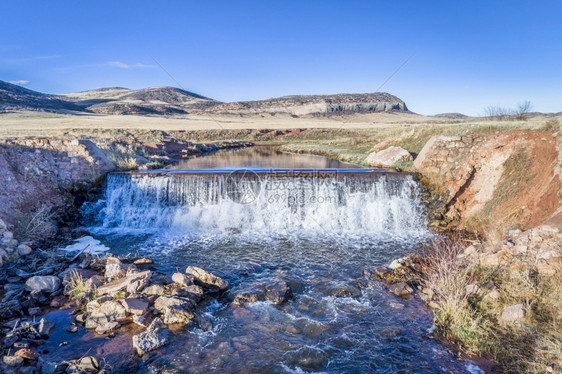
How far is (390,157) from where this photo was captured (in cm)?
1994

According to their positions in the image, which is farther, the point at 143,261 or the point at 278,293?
the point at 143,261

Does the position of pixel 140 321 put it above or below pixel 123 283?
below

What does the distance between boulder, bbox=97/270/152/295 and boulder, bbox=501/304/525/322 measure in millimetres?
7305

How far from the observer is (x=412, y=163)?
1794cm

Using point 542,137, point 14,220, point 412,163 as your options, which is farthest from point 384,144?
point 14,220

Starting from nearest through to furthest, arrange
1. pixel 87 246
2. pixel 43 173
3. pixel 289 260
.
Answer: pixel 289 260, pixel 87 246, pixel 43 173

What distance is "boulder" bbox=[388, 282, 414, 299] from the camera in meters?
7.64

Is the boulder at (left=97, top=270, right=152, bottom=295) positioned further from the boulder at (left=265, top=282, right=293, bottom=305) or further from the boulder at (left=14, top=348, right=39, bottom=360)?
the boulder at (left=265, top=282, right=293, bottom=305)

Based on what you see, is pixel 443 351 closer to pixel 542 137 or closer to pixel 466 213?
pixel 466 213

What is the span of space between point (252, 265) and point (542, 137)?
12.2 meters

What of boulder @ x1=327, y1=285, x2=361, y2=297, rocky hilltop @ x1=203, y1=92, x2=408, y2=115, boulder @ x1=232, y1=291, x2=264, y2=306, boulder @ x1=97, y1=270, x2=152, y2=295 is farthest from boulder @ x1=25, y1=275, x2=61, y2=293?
rocky hilltop @ x1=203, y1=92, x2=408, y2=115

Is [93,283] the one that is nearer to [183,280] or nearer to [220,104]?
[183,280]

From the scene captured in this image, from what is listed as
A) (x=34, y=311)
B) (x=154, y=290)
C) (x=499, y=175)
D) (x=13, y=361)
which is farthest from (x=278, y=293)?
(x=499, y=175)

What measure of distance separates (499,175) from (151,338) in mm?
13479
